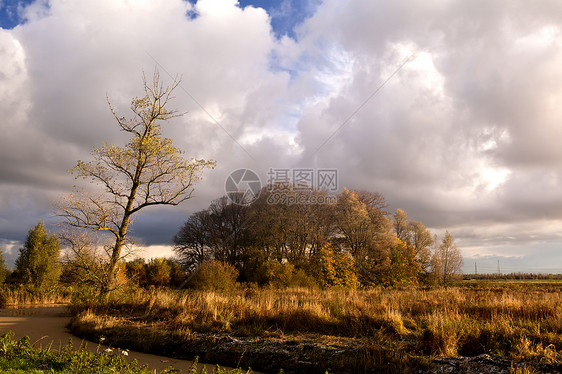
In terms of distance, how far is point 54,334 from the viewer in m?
13.0

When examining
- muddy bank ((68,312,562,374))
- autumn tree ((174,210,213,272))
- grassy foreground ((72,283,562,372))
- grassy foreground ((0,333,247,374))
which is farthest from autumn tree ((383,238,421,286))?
grassy foreground ((0,333,247,374))

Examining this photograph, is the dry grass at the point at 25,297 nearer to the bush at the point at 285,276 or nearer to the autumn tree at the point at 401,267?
the bush at the point at 285,276

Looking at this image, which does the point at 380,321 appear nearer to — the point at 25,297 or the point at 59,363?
the point at 59,363

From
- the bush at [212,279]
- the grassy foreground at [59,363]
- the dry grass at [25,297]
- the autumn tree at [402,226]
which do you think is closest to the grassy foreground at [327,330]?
the grassy foreground at [59,363]

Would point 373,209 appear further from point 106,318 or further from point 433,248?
point 106,318

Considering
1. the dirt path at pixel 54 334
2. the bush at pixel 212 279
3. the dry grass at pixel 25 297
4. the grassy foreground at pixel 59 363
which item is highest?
the grassy foreground at pixel 59 363

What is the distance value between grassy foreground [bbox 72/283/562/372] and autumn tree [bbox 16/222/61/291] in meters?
14.0

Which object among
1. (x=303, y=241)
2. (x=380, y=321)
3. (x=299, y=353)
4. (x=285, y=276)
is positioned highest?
(x=303, y=241)

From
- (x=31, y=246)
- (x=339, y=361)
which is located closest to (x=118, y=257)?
(x=339, y=361)

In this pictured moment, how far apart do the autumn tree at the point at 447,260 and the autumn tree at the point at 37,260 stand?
46.8m

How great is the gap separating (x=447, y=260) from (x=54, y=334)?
56118 millimetres

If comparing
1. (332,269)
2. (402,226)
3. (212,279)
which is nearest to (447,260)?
(402,226)

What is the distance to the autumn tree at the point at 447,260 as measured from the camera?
53.1 metres

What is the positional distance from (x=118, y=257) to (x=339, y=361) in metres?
11.2
